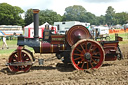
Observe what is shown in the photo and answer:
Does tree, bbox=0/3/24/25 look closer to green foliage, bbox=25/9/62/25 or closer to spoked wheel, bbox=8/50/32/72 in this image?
green foliage, bbox=25/9/62/25

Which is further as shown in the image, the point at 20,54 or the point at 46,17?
the point at 46,17

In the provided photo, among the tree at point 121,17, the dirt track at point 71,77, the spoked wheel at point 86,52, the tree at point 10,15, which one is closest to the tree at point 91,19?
the tree at point 121,17

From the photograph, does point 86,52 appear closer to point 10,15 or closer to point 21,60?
point 21,60

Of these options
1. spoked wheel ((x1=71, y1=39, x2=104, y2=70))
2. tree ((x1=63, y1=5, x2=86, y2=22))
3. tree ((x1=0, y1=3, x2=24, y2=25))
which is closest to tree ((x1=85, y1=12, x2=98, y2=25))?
tree ((x1=63, y1=5, x2=86, y2=22))

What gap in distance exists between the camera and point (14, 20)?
5416cm

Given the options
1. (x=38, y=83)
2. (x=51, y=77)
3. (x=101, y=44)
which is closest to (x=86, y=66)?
(x=101, y=44)

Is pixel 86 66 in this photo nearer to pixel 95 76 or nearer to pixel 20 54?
pixel 95 76

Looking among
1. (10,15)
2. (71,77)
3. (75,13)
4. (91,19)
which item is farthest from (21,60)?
(75,13)

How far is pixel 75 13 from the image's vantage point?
104 metres

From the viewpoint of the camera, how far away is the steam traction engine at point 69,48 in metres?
5.48

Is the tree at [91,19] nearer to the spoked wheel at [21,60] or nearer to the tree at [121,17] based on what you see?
the tree at [121,17]

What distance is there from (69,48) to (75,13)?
9974 cm

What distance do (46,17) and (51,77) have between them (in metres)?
54.0

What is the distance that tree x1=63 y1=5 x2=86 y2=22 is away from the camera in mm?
95938
